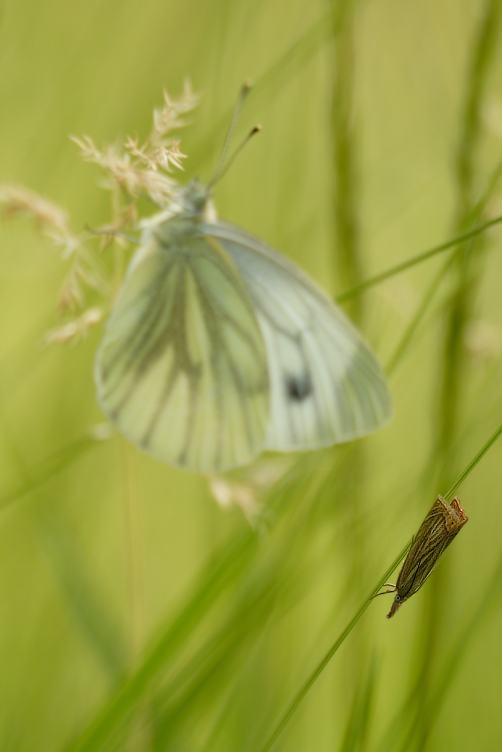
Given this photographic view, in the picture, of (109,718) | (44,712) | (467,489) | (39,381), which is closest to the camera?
(109,718)

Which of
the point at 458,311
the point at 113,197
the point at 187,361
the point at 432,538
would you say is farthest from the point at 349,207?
the point at 432,538

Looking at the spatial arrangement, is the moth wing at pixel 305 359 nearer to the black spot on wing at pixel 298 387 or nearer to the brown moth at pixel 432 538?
the black spot on wing at pixel 298 387

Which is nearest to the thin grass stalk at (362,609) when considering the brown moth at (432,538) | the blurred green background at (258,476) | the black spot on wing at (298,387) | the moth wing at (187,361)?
the brown moth at (432,538)

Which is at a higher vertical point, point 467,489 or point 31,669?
point 31,669

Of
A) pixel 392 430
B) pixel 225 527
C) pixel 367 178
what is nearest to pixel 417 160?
pixel 367 178

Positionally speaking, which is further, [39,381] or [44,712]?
[39,381]

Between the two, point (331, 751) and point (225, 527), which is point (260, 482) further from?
point (331, 751)
